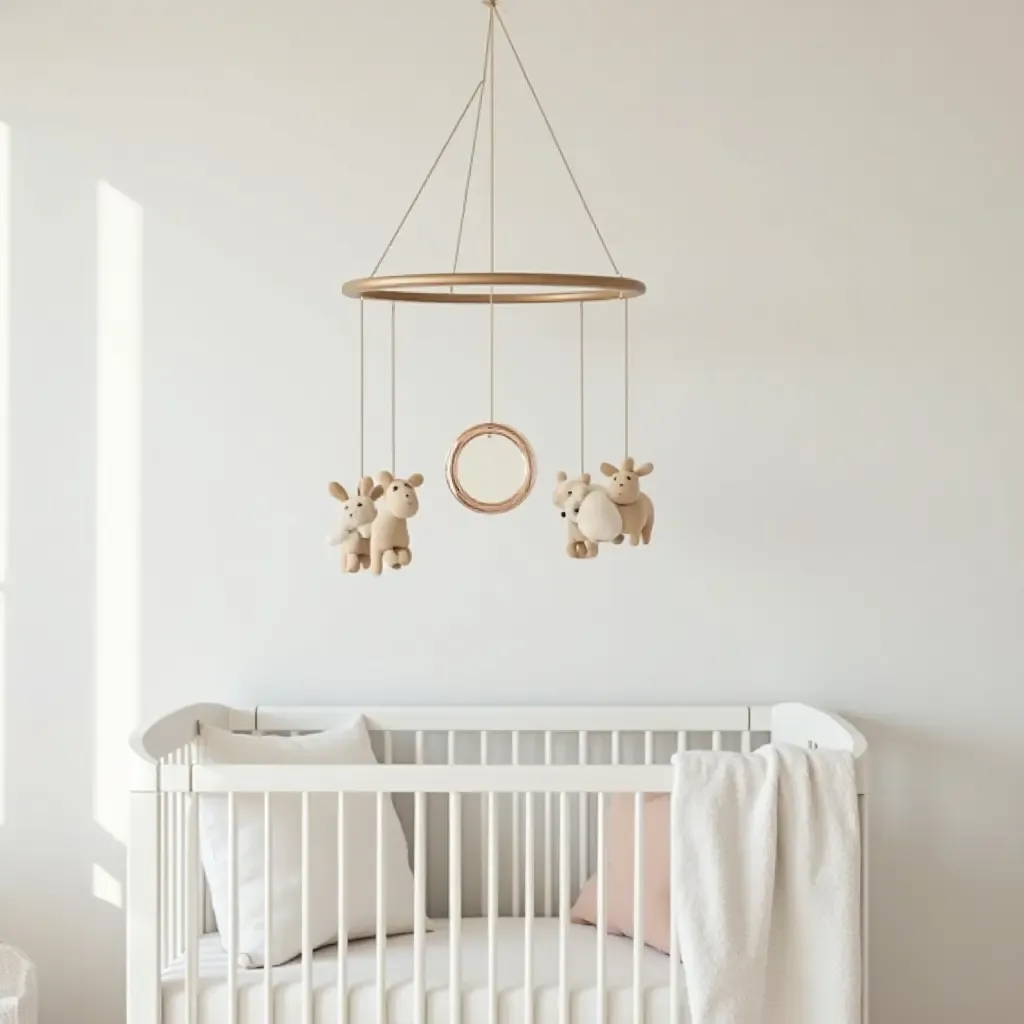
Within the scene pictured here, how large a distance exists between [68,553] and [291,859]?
0.80m

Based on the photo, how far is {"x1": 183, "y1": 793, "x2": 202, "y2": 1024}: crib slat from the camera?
→ 2182mm

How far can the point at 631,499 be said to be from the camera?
2586 mm

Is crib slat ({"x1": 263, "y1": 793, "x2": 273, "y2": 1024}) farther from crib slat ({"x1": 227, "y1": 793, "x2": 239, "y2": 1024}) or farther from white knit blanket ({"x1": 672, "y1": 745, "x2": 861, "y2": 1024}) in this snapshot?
white knit blanket ({"x1": 672, "y1": 745, "x2": 861, "y2": 1024})

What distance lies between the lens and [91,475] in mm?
2893

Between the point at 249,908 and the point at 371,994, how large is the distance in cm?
30

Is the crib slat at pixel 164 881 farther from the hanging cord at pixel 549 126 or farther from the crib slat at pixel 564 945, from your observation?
the hanging cord at pixel 549 126

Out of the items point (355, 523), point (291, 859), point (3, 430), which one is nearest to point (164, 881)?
point (291, 859)

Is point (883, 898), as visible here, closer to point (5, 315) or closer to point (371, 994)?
point (371, 994)

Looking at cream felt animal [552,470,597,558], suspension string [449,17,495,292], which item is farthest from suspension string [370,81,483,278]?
cream felt animal [552,470,597,558]

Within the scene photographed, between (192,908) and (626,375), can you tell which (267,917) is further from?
(626,375)

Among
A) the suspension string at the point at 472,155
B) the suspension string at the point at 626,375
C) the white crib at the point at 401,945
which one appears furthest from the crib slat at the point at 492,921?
the suspension string at the point at 472,155

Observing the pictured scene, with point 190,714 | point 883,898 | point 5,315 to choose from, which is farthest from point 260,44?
point 883,898

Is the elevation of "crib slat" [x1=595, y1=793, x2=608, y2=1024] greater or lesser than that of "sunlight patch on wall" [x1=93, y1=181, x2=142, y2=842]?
lesser

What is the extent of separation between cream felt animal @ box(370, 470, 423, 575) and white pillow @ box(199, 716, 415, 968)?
378 mm
